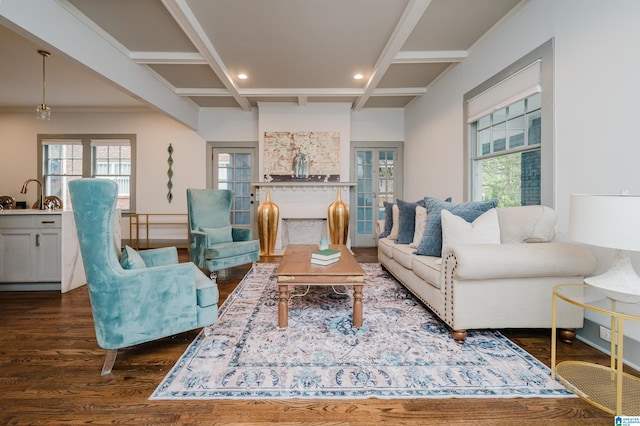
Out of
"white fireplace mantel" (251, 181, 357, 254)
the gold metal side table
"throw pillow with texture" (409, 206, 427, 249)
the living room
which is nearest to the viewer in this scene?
the gold metal side table

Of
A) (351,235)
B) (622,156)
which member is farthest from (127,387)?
(351,235)

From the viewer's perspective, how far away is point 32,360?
179 centimetres

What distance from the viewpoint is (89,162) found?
584cm

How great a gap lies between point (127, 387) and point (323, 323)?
50.3 inches

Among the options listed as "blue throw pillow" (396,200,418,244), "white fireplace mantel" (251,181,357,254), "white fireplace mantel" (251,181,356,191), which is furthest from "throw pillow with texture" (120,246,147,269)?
"white fireplace mantel" (251,181,357,254)

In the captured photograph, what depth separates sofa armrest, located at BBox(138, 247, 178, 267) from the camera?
2.15 meters

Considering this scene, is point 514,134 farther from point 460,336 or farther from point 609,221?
point 460,336

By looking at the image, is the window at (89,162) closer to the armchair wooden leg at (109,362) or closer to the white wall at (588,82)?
the armchair wooden leg at (109,362)

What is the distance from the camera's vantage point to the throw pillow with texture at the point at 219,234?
12.0ft

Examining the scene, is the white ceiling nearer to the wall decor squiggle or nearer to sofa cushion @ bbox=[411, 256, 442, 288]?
the wall decor squiggle

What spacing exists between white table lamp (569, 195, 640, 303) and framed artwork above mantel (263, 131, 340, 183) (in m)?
4.20

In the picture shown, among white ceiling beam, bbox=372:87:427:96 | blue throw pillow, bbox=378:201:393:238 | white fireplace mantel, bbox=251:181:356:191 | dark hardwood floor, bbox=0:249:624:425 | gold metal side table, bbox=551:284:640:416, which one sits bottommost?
dark hardwood floor, bbox=0:249:624:425

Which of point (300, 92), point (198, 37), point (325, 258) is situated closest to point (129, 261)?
point (325, 258)

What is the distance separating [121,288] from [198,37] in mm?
2664
